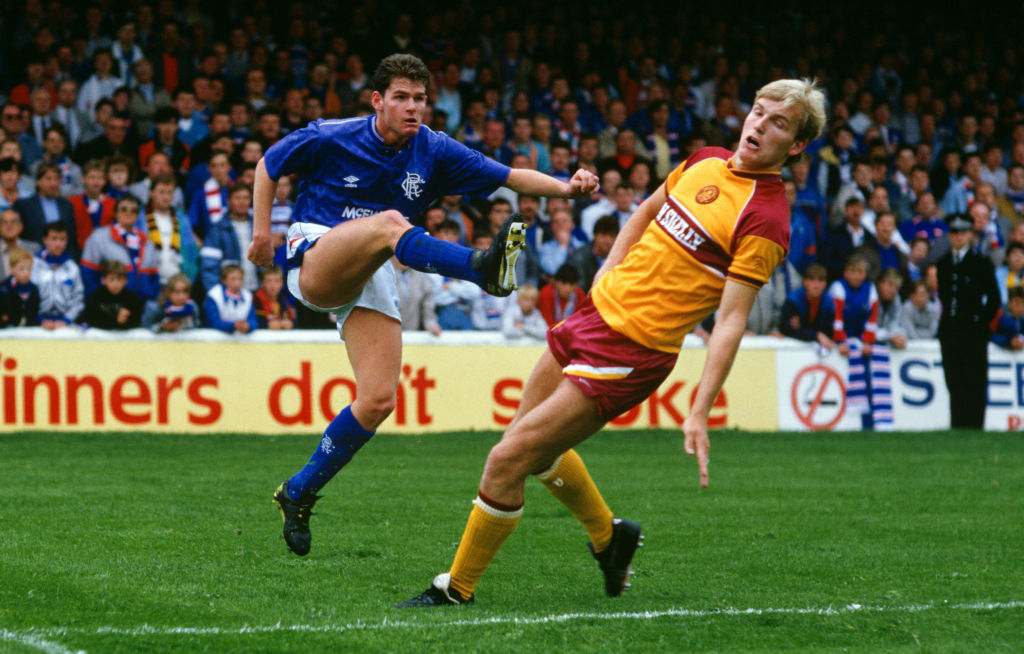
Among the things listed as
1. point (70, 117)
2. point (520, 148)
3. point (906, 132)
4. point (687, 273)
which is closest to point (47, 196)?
point (70, 117)

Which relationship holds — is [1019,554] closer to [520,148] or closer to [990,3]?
[520,148]

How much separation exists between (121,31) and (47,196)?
2670mm

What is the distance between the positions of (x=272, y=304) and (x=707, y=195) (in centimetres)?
757

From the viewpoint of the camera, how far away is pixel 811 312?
13.3 metres

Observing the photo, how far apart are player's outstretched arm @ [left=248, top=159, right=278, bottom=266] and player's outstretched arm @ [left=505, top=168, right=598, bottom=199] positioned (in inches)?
44.2

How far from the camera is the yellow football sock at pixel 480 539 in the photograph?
5344 millimetres

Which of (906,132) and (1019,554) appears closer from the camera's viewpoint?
(1019,554)

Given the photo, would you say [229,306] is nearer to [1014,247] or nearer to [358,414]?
[358,414]

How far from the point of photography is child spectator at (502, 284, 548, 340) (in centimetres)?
1237

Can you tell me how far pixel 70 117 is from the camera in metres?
13.3

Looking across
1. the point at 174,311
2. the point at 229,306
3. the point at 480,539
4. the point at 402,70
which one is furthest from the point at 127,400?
the point at 480,539

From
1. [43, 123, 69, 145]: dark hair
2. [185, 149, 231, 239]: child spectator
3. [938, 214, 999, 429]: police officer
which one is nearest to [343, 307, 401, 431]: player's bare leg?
[185, 149, 231, 239]: child spectator

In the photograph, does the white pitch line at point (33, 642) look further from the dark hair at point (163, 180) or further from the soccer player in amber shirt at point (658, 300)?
the dark hair at point (163, 180)

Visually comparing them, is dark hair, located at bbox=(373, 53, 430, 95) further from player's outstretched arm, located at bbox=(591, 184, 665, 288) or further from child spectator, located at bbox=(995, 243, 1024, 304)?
child spectator, located at bbox=(995, 243, 1024, 304)
